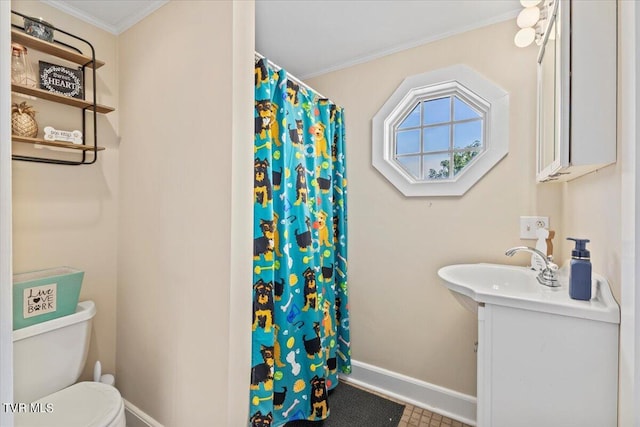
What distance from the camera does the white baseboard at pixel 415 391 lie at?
1672mm

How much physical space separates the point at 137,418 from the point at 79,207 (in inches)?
45.5

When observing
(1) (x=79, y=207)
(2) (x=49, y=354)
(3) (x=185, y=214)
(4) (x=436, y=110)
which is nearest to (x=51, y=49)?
(1) (x=79, y=207)

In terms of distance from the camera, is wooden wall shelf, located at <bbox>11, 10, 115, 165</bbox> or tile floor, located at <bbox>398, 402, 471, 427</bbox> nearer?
wooden wall shelf, located at <bbox>11, 10, 115, 165</bbox>

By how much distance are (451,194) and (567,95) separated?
0.87 metres

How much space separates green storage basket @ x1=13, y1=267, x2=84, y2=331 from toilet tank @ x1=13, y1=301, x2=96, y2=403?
0.04 m

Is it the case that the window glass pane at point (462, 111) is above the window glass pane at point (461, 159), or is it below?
above

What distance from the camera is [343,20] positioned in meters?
1.66

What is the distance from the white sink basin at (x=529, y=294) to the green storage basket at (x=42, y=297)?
1.73m

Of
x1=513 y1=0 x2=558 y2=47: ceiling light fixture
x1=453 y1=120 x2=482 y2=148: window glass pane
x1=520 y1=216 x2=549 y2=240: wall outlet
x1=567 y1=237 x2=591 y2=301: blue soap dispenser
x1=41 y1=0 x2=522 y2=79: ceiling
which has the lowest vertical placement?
x1=567 y1=237 x2=591 y2=301: blue soap dispenser

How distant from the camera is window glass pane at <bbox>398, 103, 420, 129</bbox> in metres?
1.95

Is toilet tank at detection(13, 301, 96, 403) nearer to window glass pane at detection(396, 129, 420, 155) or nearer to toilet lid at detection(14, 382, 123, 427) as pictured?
toilet lid at detection(14, 382, 123, 427)

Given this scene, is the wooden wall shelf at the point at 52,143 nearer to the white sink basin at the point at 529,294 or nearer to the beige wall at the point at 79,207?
the beige wall at the point at 79,207

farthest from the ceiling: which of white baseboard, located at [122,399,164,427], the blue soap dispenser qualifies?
white baseboard, located at [122,399,164,427]

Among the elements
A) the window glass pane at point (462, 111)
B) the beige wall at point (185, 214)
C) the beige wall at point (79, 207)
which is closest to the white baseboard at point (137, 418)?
the beige wall at point (185, 214)
